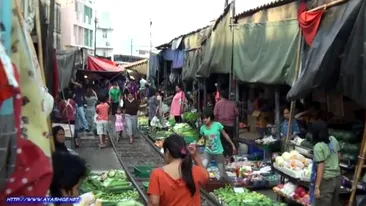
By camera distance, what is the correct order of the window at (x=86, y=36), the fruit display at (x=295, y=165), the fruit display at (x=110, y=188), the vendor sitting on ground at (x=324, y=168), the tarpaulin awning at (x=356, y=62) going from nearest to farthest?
the tarpaulin awning at (x=356, y=62)
the vendor sitting on ground at (x=324, y=168)
the fruit display at (x=295, y=165)
the fruit display at (x=110, y=188)
the window at (x=86, y=36)

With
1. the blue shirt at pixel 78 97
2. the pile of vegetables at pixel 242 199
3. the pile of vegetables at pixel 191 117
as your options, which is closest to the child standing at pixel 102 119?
the blue shirt at pixel 78 97

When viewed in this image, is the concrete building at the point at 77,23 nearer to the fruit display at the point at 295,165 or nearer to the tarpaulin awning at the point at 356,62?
the fruit display at the point at 295,165

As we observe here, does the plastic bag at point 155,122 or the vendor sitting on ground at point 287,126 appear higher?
the vendor sitting on ground at point 287,126

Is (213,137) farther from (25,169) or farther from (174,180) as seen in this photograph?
(25,169)

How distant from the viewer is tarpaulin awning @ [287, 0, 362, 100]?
7779mm

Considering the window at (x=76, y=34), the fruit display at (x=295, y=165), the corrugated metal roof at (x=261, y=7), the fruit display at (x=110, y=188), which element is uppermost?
the window at (x=76, y=34)

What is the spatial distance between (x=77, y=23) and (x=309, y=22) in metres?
62.2

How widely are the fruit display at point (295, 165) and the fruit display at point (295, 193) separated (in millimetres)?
238

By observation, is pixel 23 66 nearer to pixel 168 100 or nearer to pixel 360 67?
pixel 360 67

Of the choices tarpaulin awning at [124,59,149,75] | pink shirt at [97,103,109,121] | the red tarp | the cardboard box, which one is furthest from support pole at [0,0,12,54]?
tarpaulin awning at [124,59,149,75]

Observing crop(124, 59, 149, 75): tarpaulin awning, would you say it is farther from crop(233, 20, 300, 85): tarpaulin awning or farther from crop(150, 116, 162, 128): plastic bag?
crop(233, 20, 300, 85): tarpaulin awning

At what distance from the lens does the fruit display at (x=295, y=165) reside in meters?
9.30

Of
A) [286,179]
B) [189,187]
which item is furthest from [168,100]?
[189,187]

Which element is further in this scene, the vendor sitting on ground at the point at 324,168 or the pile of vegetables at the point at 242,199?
the pile of vegetables at the point at 242,199
